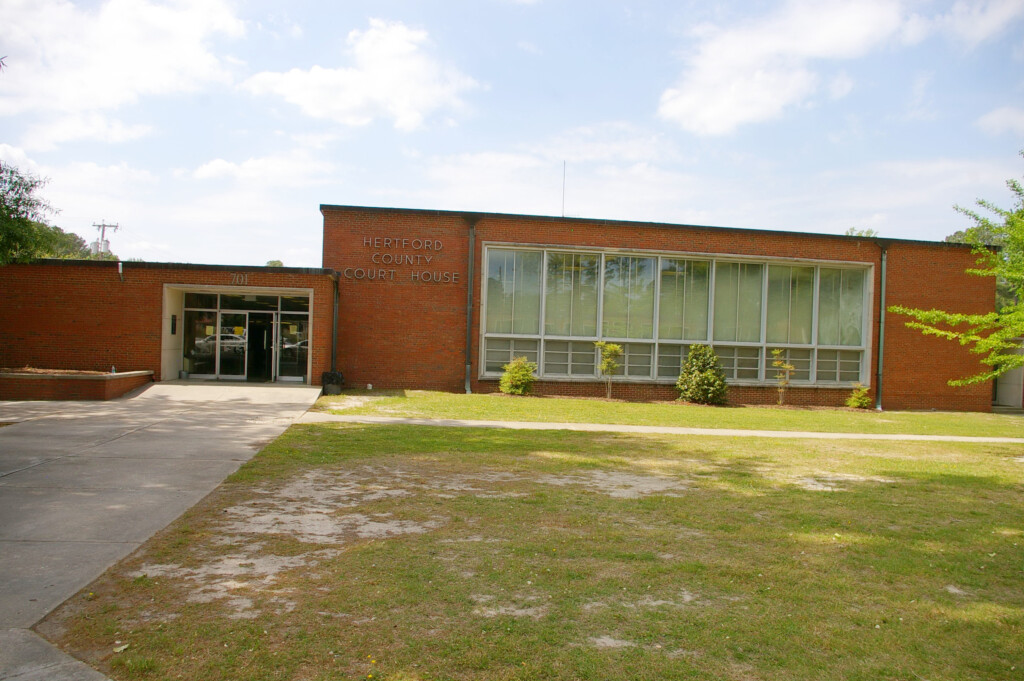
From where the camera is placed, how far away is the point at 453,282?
20828 mm

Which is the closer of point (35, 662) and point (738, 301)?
point (35, 662)

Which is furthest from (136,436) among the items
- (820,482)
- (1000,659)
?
(1000,659)

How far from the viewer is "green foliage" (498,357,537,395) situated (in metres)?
20.1

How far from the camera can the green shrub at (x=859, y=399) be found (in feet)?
73.3

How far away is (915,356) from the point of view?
2325 cm

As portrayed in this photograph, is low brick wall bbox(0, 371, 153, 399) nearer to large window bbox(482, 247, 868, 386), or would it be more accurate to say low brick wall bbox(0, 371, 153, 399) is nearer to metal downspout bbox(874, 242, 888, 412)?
large window bbox(482, 247, 868, 386)

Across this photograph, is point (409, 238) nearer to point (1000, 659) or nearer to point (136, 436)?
point (136, 436)

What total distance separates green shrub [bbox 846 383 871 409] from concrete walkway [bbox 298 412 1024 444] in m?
7.61

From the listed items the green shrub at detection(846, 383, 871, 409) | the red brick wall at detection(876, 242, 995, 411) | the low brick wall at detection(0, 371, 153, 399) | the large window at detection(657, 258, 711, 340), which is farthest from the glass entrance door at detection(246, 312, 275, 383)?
the red brick wall at detection(876, 242, 995, 411)

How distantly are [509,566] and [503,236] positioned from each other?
55.4 feet

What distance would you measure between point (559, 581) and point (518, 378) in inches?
607

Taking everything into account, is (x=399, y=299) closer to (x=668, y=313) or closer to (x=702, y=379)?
(x=668, y=313)

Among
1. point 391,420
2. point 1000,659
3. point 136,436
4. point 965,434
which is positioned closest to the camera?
point 1000,659

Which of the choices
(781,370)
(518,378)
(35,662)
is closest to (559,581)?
(35,662)
